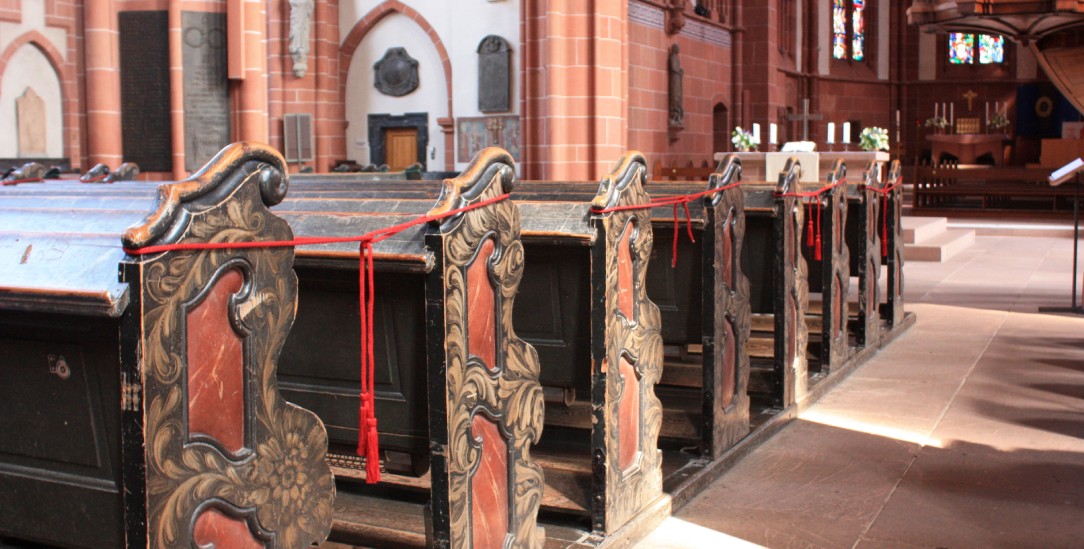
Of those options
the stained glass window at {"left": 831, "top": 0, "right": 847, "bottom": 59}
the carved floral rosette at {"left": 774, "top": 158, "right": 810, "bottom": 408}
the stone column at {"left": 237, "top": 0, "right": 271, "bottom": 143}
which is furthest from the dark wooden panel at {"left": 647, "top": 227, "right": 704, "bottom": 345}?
the stained glass window at {"left": 831, "top": 0, "right": 847, "bottom": 59}

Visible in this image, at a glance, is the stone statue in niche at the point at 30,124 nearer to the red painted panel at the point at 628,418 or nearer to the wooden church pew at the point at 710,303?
the wooden church pew at the point at 710,303

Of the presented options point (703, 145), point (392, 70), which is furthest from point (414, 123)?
point (703, 145)

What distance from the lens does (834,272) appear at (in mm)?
5773

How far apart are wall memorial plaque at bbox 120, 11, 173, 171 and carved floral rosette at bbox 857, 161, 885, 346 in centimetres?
691

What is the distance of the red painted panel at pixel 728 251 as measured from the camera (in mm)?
4105

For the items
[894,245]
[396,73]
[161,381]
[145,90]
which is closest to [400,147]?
[396,73]

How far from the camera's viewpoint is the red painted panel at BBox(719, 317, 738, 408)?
4.21 metres

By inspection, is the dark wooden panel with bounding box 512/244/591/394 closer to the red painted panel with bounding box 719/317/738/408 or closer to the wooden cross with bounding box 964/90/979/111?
the red painted panel with bounding box 719/317/738/408

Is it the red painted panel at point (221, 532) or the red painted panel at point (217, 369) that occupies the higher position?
the red painted panel at point (217, 369)

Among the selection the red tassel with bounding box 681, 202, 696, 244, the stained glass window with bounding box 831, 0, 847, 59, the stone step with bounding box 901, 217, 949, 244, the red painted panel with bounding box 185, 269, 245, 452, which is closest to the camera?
the red painted panel with bounding box 185, 269, 245, 452

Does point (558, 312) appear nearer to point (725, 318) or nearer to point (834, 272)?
point (725, 318)

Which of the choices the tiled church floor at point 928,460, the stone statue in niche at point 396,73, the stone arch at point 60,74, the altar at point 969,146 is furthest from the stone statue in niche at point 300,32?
the altar at point 969,146

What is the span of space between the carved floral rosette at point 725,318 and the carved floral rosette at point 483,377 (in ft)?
4.15

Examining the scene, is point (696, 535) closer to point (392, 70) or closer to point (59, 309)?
point (59, 309)
